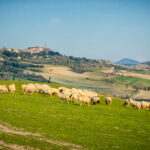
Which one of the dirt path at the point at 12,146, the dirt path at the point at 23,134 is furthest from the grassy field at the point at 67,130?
the dirt path at the point at 12,146

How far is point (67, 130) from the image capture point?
22.0 meters

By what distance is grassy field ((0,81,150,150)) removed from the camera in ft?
Answer: 59.5

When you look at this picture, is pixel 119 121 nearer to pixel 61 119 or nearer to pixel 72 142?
pixel 61 119

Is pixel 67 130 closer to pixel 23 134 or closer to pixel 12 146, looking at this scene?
pixel 23 134

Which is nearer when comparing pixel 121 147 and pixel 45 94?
pixel 121 147

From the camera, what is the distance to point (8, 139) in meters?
17.2

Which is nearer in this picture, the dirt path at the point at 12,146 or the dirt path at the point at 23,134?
the dirt path at the point at 12,146

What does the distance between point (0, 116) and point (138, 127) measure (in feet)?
47.8

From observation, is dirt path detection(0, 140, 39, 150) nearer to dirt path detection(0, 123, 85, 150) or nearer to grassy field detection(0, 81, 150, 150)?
dirt path detection(0, 123, 85, 150)

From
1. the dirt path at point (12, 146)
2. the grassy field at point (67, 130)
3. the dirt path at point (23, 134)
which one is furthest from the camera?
the grassy field at point (67, 130)

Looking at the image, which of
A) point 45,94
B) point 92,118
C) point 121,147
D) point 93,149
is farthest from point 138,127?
point 45,94

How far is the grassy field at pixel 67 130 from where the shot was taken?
18125mm

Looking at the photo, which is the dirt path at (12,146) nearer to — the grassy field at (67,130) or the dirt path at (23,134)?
the dirt path at (23,134)

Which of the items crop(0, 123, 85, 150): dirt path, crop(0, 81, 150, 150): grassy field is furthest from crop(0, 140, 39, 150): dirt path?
crop(0, 81, 150, 150): grassy field
